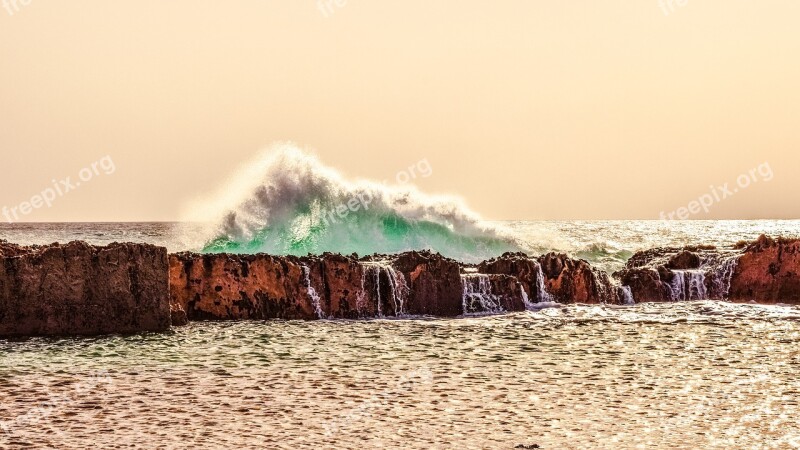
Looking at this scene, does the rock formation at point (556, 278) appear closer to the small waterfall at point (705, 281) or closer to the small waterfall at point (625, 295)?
the small waterfall at point (625, 295)

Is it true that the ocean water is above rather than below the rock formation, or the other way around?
below

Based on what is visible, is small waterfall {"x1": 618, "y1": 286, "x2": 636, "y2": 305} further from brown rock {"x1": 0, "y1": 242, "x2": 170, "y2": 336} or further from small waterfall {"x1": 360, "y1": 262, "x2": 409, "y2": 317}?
brown rock {"x1": 0, "y1": 242, "x2": 170, "y2": 336}

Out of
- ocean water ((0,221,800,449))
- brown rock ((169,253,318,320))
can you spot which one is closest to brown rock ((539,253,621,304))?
ocean water ((0,221,800,449))

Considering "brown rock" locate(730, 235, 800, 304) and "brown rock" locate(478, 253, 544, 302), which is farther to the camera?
"brown rock" locate(730, 235, 800, 304)

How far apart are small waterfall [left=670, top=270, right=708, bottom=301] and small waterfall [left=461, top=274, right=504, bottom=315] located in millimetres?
4380

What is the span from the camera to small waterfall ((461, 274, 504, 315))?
46.9ft

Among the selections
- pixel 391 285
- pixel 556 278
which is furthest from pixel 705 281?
pixel 391 285

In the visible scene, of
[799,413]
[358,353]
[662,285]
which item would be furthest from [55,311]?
[662,285]

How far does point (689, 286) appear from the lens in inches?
664

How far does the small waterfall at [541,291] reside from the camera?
15391 mm

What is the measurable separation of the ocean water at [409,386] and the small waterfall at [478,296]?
1.45 metres

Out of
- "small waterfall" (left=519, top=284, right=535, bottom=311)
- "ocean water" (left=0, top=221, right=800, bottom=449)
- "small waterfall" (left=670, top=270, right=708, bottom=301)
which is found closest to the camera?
"ocean water" (left=0, top=221, right=800, bottom=449)

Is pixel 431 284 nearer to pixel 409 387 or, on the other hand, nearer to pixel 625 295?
pixel 625 295

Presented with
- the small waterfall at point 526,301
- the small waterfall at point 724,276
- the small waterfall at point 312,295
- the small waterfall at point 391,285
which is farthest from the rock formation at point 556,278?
the small waterfall at point 312,295
